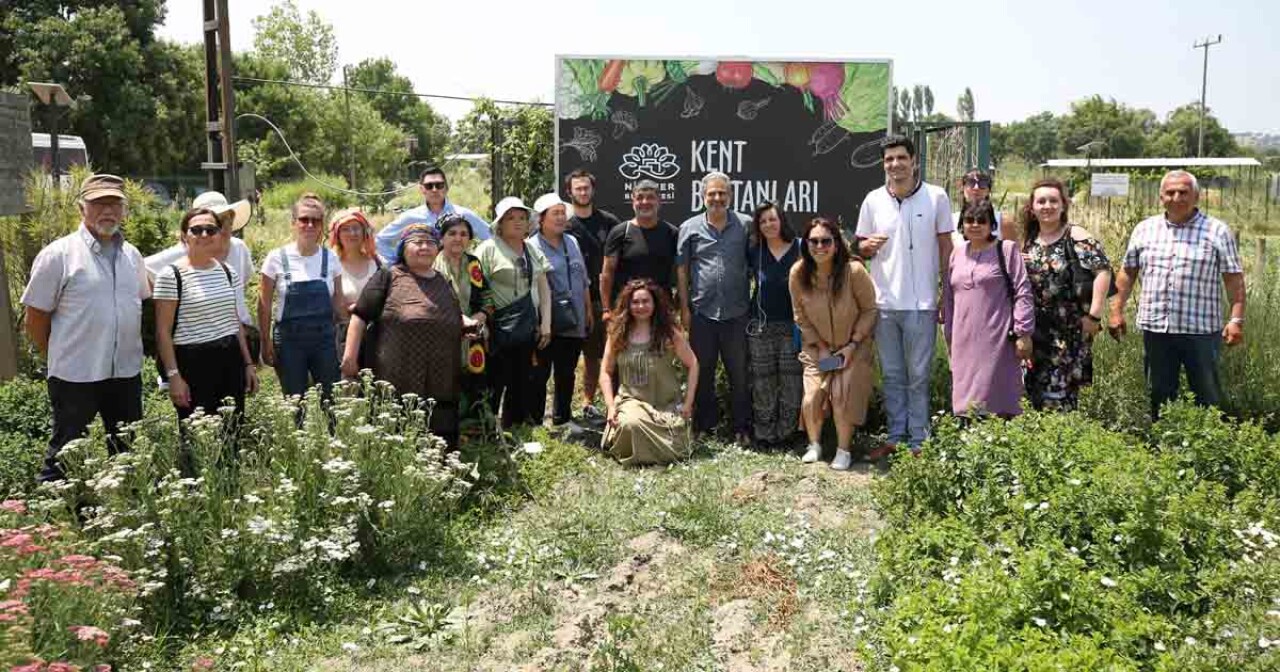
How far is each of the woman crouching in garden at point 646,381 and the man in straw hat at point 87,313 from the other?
283 centimetres

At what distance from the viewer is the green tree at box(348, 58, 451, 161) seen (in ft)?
201

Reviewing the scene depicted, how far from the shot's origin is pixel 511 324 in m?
6.51

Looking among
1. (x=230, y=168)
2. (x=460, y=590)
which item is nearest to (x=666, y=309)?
(x=460, y=590)

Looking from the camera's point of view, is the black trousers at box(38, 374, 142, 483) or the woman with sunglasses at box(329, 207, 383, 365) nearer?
the black trousers at box(38, 374, 142, 483)

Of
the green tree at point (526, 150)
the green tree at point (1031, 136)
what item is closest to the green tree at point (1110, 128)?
the green tree at point (1031, 136)

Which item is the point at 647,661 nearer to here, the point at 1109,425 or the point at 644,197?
the point at 644,197

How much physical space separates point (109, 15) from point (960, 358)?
3589 cm

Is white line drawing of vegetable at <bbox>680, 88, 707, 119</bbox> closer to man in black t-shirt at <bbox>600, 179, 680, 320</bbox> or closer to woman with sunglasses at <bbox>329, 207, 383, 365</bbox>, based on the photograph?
man in black t-shirt at <bbox>600, 179, 680, 320</bbox>

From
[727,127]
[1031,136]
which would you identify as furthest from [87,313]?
[1031,136]

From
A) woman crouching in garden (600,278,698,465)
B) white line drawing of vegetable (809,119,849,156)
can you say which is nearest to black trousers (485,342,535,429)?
woman crouching in garden (600,278,698,465)

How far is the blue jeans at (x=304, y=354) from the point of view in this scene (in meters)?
5.75

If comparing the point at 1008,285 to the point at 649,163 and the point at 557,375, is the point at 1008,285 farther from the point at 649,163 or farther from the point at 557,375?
the point at 649,163

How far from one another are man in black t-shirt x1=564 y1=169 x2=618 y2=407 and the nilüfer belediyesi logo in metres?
1.32

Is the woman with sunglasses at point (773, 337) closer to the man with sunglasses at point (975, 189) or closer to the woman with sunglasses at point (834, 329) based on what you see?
the woman with sunglasses at point (834, 329)
